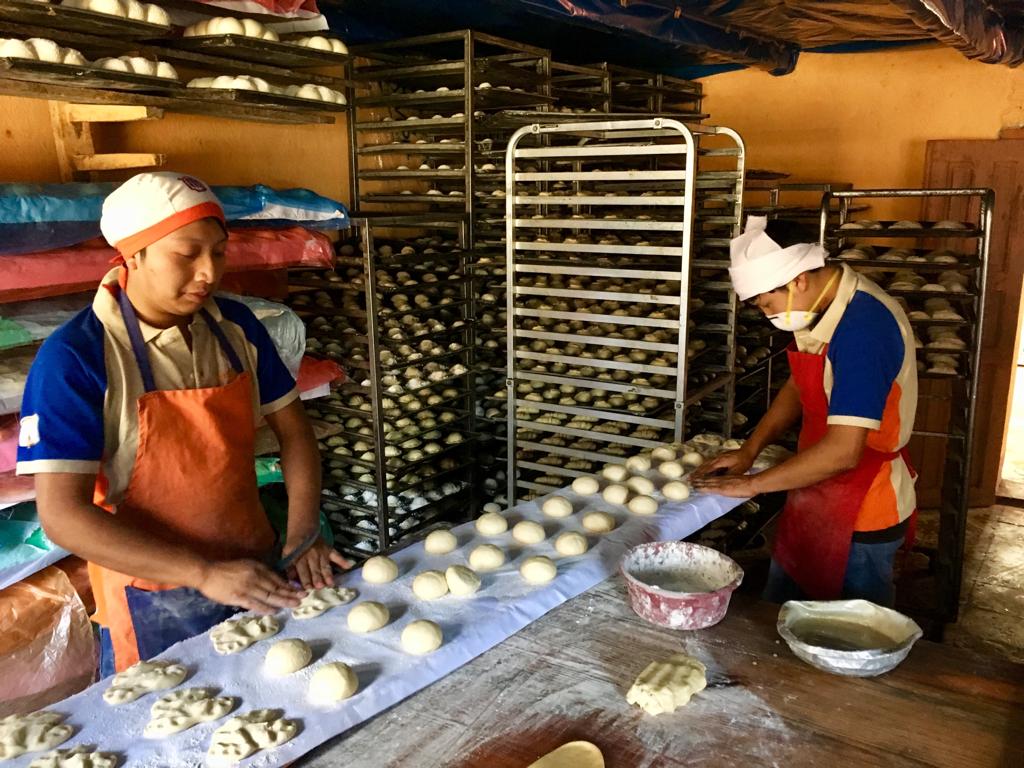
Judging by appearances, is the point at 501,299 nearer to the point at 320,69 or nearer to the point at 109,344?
the point at 320,69

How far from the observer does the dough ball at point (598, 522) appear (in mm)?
2092

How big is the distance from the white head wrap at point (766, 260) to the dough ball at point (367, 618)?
144cm

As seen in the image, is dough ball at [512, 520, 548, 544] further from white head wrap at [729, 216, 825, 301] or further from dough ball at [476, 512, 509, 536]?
white head wrap at [729, 216, 825, 301]

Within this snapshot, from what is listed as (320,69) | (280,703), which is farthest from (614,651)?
(320,69)

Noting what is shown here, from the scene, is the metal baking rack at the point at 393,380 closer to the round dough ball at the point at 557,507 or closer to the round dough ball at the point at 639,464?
the round dough ball at the point at 639,464

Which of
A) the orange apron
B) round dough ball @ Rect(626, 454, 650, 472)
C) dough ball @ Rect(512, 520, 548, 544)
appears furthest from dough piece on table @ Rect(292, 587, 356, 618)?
round dough ball @ Rect(626, 454, 650, 472)

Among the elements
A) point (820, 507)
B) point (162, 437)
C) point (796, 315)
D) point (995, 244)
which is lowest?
point (820, 507)

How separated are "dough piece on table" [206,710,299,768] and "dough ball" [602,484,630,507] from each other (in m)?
1.21

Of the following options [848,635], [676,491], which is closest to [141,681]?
[848,635]

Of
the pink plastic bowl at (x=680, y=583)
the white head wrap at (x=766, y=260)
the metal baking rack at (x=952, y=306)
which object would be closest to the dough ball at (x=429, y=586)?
the pink plastic bowl at (x=680, y=583)

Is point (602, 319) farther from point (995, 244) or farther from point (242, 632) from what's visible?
point (995, 244)

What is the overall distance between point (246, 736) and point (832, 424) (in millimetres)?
1789

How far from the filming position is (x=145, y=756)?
1.29 meters

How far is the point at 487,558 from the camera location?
1.89 m
